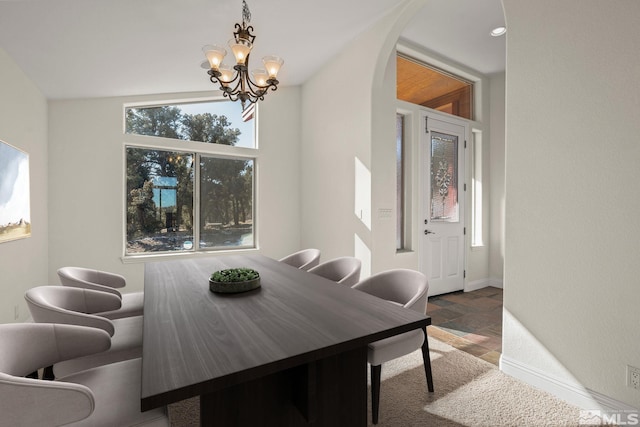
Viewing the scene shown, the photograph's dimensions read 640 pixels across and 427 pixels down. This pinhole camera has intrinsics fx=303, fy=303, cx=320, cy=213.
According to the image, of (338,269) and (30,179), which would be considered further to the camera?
(30,179)

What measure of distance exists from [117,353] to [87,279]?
1.17 meters

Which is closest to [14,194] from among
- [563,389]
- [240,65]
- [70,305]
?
[70,305]

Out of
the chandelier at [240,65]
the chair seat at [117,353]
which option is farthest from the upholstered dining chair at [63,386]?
the chandelier at [240,65]

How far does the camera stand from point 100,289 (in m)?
2.21

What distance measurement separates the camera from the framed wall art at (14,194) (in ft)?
7.95

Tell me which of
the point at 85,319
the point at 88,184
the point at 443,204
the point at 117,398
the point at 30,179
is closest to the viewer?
the point at 117,398

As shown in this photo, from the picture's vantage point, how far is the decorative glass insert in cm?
426

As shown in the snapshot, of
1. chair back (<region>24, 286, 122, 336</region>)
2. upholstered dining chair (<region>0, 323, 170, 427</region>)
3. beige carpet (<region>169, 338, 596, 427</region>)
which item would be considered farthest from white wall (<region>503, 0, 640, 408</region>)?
chair back (<region>24, 286, 122, 336</region>)

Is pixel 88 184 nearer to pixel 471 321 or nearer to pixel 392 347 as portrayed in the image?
pixel 392 347

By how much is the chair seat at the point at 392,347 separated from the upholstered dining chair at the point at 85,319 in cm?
127

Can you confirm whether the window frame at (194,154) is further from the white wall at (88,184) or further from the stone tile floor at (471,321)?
the stone tile floor at (471,321)

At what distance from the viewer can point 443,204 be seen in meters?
4.35

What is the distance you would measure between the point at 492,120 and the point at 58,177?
6006 mm

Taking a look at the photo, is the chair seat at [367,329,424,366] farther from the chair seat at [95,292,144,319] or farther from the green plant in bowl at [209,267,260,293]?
the chair seat at [95,292,144,319]
